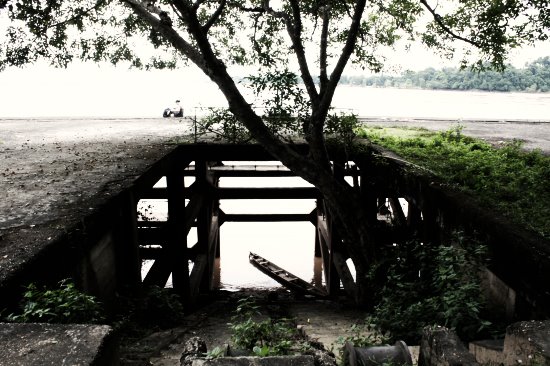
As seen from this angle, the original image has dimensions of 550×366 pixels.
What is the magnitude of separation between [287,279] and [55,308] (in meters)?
10.7

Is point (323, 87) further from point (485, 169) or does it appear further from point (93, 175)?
point (93, 175)

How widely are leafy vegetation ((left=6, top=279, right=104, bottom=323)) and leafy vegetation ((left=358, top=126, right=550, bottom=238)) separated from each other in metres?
3.63

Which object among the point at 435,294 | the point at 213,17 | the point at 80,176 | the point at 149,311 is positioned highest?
the point at 213,17

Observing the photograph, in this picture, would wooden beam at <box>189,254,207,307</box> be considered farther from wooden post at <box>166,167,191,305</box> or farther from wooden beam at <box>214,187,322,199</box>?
wooden beam at <box>214,187,322,199</box>

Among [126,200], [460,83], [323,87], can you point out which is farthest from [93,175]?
[460,83]

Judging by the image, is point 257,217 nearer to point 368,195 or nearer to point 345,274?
point 345,274

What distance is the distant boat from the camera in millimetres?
11273

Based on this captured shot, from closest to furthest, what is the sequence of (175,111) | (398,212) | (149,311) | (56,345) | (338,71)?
1. (56,345)
2. (149,311)
3. (338,71)
4. (398,212)
5. (175,111)

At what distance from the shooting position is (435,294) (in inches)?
188

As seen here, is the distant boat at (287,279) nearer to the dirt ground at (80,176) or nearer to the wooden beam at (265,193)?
the wooden beam at (265,193)

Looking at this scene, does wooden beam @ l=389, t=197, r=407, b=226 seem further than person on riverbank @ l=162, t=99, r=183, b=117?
No

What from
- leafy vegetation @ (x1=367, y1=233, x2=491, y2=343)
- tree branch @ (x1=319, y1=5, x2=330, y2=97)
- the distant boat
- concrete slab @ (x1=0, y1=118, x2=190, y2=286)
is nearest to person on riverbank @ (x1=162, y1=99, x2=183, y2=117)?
concrete slab @ (x1=0, y1=118, x2=190, y2=286)

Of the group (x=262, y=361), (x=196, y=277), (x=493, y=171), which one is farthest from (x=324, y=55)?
(x=262, y=361)

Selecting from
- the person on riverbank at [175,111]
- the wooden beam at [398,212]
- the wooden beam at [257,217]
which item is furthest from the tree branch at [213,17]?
the person on riverbank at [175,111]
